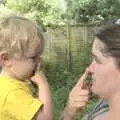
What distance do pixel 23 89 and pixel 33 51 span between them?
0.21 meters

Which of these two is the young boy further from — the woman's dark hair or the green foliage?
the green foliage

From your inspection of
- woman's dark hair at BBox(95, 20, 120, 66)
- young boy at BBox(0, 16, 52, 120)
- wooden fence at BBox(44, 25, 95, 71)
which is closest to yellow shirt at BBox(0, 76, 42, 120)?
young boy at BBox(0, 16, 52, 120)

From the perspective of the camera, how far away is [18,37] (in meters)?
2.90

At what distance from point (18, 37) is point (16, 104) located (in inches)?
14.5

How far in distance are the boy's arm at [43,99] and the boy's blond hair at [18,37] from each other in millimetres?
169

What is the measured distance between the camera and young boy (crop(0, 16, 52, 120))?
2.81 metres

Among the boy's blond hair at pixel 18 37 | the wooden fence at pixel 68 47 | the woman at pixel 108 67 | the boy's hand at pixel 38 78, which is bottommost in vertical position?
the wooden fence at pixel 68 47

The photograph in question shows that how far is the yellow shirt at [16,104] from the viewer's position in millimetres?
2801

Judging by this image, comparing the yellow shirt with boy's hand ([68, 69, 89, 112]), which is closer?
boy's hand ([68, 69, 89, 112])

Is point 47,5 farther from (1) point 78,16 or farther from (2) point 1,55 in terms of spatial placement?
(2) point 1,55

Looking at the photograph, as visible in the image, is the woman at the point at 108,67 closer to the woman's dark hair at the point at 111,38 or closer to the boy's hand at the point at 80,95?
the woman's dark hair at the point at 111,38

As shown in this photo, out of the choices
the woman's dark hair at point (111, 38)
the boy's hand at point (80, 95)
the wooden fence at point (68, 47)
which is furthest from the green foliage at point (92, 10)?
the woman's dark hair at point (111, 38)

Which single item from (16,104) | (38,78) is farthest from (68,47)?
(16,104)

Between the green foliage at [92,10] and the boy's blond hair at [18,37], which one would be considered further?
the green foliage at [92,10]
